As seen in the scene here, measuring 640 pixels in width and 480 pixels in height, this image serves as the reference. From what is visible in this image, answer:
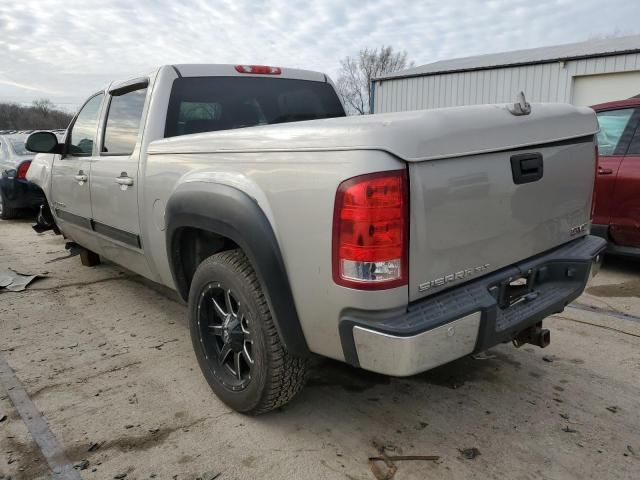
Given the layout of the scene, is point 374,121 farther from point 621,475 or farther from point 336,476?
point 621,475

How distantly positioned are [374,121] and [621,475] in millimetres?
1827

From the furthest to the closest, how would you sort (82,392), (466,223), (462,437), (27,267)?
1. (27,267)
2. (82,392)
3. (462,437)
4. (466,223)

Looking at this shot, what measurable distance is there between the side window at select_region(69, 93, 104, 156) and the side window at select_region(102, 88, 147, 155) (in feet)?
0.92

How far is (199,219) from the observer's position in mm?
2541

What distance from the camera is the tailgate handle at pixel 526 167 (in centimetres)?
224

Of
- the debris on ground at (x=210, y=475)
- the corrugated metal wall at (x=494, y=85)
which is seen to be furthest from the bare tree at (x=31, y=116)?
the debris on ground at (x=210, y=475)

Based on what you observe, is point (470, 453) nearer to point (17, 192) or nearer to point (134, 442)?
point (134, 442)

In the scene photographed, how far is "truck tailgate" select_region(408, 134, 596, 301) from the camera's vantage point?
1935 mm

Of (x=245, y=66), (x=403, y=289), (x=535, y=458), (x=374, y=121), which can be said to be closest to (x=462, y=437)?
(x=535, y=458)

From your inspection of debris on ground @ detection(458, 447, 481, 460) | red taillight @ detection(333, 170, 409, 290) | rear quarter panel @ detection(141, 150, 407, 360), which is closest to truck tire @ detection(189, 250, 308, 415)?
rear quarter panel @ detection(141, 150, 407, 360)

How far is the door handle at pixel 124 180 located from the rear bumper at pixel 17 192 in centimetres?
607

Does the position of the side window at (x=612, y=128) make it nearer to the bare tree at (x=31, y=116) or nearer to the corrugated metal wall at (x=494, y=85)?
the corrugated metal wall at (x=494, y=85)

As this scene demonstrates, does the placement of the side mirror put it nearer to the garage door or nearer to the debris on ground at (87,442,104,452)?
the debris on ground at (87,442,104,452)

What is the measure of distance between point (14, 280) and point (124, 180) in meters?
2.69
